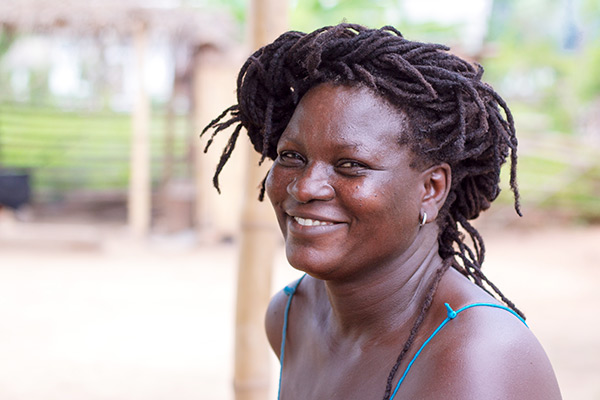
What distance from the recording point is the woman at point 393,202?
144 centimetres

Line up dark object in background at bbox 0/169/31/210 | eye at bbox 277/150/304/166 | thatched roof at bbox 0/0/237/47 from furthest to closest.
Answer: dark object in background at bbox 0/169/31/210 < thatched roof at bbox 0/0/237/47 < eye at bbox 277/150/304/166

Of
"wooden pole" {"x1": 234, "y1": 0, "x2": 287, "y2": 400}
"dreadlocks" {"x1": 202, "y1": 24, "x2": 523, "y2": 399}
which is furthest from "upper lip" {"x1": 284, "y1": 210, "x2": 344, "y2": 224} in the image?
"wooden pole" {"x1": 234, "y1": 0, "x2": 287, "y2": 400}

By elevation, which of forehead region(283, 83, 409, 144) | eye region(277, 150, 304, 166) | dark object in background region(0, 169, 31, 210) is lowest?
dark object in background region(0, 169, 31, 210)

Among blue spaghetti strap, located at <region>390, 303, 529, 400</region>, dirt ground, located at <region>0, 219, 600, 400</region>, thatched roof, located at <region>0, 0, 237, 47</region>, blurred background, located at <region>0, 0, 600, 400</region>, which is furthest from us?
thatched roof, located at <region>0, 0, 237, 47</region>

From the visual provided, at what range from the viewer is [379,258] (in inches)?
62.0

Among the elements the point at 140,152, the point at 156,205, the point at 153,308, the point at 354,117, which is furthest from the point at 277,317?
the point at 156,205

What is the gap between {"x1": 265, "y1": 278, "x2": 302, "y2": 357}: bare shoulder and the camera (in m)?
2.07

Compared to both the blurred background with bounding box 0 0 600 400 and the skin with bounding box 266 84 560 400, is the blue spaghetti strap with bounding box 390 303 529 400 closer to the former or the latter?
the skin with bounding box 266 84 560 400

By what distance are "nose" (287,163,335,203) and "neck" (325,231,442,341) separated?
243 millimetres

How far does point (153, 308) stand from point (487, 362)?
5.79m

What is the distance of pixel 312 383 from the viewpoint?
1.80m

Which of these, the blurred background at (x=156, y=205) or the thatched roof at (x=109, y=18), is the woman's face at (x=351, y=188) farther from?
the thatched roof at (x=109, y=18)

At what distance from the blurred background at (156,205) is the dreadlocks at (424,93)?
1162mm

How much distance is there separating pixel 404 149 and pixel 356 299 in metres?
0.40
